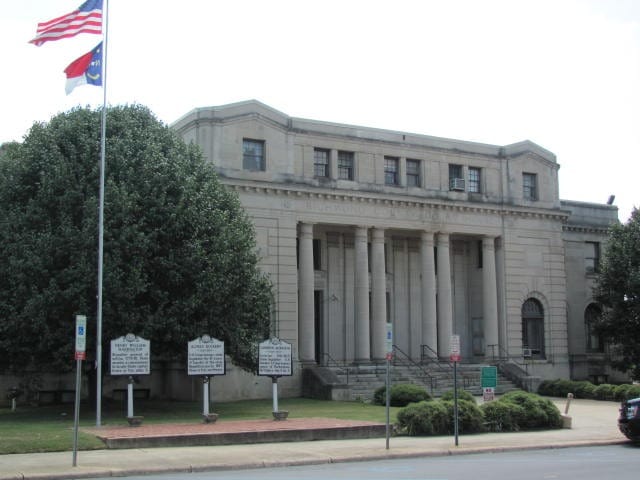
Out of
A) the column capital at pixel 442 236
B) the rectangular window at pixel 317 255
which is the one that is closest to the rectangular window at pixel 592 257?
the column capital at pixel 442 236

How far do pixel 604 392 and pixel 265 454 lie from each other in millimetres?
25102

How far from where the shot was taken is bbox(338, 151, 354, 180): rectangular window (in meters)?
43.7

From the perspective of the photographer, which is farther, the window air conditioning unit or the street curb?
the window air conditioning unit

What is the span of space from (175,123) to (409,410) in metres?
23.0

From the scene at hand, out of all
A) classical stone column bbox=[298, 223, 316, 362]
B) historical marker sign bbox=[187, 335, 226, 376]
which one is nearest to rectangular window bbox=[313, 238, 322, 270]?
classical stone column bbox=[298, 223, 316, 362]

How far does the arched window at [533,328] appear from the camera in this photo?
1898 inches

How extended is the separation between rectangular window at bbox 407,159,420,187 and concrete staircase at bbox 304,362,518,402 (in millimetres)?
9829

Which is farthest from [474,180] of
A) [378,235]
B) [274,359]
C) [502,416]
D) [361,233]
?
[502,416]

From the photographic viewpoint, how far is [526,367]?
4644 cm

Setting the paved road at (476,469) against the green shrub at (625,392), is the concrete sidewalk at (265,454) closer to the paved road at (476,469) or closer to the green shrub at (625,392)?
the paved road at (476,469)

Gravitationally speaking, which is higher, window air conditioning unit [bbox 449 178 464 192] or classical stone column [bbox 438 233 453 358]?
window air conditioning unit [bbox 449 178 464 192]

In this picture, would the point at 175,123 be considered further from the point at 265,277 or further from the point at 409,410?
the point at 409,410

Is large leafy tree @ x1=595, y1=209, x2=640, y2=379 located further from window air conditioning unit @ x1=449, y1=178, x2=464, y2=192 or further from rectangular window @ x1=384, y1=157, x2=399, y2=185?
rectangular window @ x1=384, y1=157, x2=399, y2=185

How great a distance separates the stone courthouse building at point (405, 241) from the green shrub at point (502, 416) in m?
15.2
